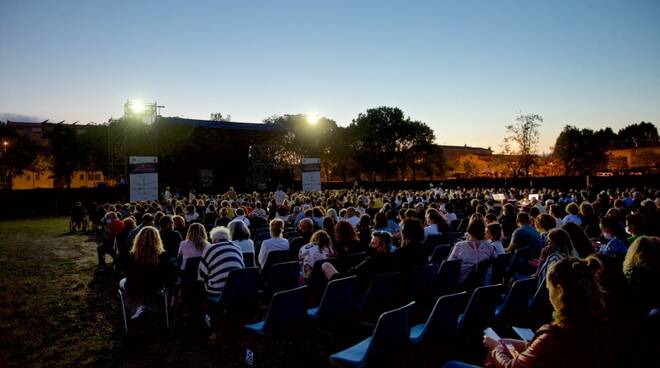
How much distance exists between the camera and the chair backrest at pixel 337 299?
421 cm

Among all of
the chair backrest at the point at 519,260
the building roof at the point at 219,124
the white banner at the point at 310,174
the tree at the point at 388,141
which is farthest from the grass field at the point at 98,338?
the tree at the point at 388,141

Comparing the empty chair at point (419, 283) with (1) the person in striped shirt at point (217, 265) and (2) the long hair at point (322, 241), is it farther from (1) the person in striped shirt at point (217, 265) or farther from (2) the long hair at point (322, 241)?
(1) the person in striped shirt at point (217, 265)

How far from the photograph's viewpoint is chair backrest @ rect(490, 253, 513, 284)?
5.76 meters

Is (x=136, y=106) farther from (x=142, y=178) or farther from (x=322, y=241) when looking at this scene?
(x=322, y=241)

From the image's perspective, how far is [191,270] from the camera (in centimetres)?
574

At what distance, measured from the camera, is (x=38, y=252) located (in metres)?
13.1

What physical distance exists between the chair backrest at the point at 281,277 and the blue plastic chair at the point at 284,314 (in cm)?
112

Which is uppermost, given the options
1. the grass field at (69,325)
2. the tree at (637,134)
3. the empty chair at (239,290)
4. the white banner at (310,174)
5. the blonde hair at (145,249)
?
the tree at (637,134)

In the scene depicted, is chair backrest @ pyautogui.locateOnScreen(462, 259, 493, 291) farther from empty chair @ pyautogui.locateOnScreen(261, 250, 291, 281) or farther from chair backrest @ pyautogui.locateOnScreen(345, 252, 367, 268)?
empty chair @ pyautogui.locateOnScreen(261, 250, 291, 281)

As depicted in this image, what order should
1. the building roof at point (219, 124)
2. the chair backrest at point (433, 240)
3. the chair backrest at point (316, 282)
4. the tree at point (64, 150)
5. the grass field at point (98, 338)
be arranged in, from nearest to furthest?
1. the grass field at point (98, 338)
2. the chair backrest at point (316, 282)
3. the chair backrest at point (433, 240)
4. the building roof at point (219, 124)
5. the tree at point (64, 150)

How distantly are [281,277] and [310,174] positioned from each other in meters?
23.1

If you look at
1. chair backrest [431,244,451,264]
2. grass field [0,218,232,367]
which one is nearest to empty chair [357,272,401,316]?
grass field [0,218,232,367]

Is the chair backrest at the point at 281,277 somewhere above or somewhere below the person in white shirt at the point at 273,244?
below

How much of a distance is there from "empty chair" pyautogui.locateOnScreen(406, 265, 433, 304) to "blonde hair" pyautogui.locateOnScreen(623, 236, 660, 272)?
2063mm
